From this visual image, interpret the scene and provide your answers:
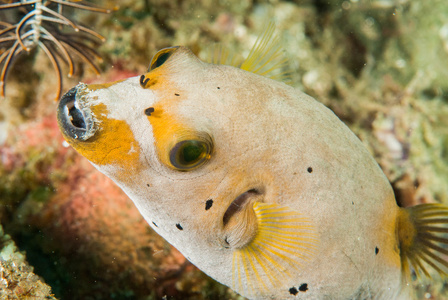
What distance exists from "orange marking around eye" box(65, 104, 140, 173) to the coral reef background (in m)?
0.75

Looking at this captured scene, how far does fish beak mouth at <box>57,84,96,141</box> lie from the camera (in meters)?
1.61

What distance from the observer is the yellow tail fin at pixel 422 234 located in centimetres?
228

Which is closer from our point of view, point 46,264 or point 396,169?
point 46,264

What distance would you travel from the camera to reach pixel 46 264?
3051 millimetres

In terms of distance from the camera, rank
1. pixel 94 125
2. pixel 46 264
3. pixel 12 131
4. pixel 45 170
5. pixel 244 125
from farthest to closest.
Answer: pixel 12 131, pixel 45 170, pixel 46 264, pixel 244 125, pixel 94 125

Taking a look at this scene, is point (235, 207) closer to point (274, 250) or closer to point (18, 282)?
point (274, 250)

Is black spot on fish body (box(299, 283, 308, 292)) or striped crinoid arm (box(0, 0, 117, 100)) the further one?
striped crinoid arm (box(0, 0, 117, 100))

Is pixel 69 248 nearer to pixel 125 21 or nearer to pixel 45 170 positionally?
pixel 45 170

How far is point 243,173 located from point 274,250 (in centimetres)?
52

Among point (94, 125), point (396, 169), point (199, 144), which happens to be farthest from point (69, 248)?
point (396, 169)

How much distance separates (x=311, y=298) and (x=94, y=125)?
1.81 meters

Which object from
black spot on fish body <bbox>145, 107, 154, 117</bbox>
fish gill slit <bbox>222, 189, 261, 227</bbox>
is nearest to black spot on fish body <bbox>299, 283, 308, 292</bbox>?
fish gill slit <bbox>222, 189, 261, 227</bbox>

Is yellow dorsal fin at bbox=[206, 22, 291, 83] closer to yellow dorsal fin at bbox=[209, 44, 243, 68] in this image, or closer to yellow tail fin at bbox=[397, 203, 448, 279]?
yellow dorsal fin at bbox=[209, 44, 243, 68]

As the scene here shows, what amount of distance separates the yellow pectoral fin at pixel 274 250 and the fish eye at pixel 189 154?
1.52 feet
